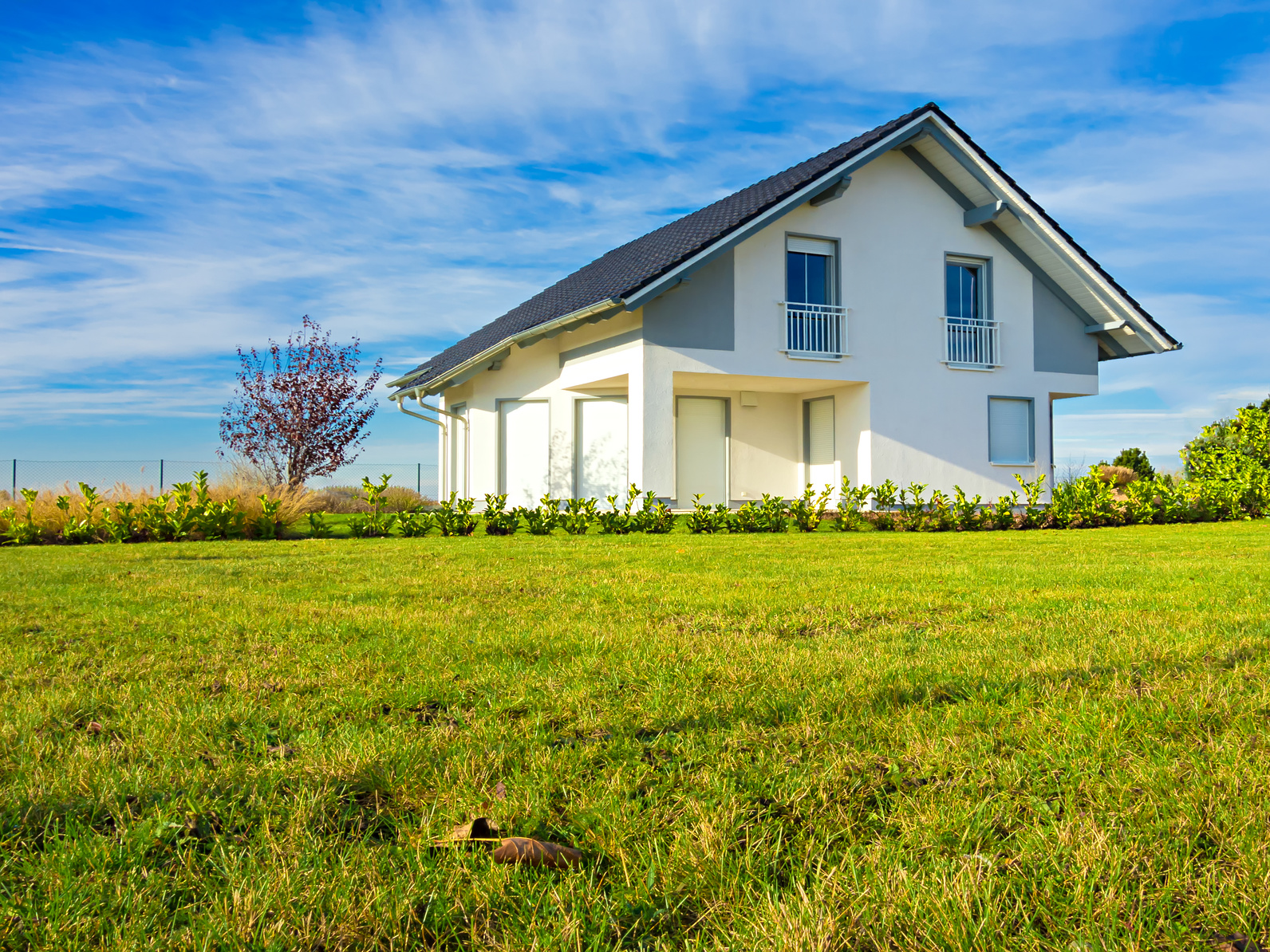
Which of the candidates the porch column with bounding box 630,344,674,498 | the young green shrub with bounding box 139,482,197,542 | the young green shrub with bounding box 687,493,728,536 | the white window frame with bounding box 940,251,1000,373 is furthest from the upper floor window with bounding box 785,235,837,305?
the young green shrub with bounding box 139,482,197,542

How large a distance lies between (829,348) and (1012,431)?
5.10 meters

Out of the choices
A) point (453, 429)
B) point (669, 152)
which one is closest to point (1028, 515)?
point (669, 152)

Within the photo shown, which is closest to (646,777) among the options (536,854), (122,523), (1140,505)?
(536,854)

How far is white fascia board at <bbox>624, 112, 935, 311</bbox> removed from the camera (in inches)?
536

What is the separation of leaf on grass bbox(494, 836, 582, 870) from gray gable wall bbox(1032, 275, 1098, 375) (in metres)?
19.1

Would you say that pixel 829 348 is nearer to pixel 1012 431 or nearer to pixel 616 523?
pixel 1012 431

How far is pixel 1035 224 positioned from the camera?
17.3 metres

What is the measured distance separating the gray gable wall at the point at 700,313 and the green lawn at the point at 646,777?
34.3ft

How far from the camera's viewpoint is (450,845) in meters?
1.81

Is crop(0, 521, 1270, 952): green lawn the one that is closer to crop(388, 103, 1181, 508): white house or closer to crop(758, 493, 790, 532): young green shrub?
crop(758, 493, 790, 532): young green shrub

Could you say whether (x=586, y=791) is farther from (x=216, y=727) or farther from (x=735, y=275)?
(x=735, y=275)

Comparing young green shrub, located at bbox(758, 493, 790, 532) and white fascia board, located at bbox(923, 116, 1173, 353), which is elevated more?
white fascia board, located at bbox(923, 116, 1173, 353)

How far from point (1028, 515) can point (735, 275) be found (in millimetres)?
6924

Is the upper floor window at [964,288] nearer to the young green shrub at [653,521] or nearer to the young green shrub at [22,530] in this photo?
the young green shrub at [653,521]
